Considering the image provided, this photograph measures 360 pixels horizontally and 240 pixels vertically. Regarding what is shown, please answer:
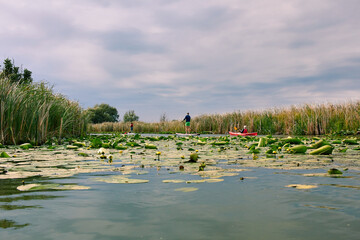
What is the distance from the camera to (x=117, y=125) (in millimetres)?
43125

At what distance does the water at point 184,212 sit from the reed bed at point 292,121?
1639 cm

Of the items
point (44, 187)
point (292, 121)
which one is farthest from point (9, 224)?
point (292, 121)

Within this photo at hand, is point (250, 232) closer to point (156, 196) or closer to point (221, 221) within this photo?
point (221, 221)

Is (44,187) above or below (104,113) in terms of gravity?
below

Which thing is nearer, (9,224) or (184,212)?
(9,224)

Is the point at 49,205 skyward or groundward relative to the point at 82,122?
groundward

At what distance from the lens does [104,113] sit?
65188mm

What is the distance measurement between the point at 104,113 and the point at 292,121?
50511 mm

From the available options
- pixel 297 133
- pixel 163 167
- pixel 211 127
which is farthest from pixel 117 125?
pixel 163 167

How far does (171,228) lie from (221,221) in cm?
31

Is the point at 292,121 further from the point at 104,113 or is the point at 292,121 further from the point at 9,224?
the point at 104,113

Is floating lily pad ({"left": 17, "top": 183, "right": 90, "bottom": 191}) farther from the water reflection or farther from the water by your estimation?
the water reflection

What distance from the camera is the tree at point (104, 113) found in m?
63.6

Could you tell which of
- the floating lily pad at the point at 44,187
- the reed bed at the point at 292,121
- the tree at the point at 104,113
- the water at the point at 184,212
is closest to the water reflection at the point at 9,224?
the water at the point at 184,212
